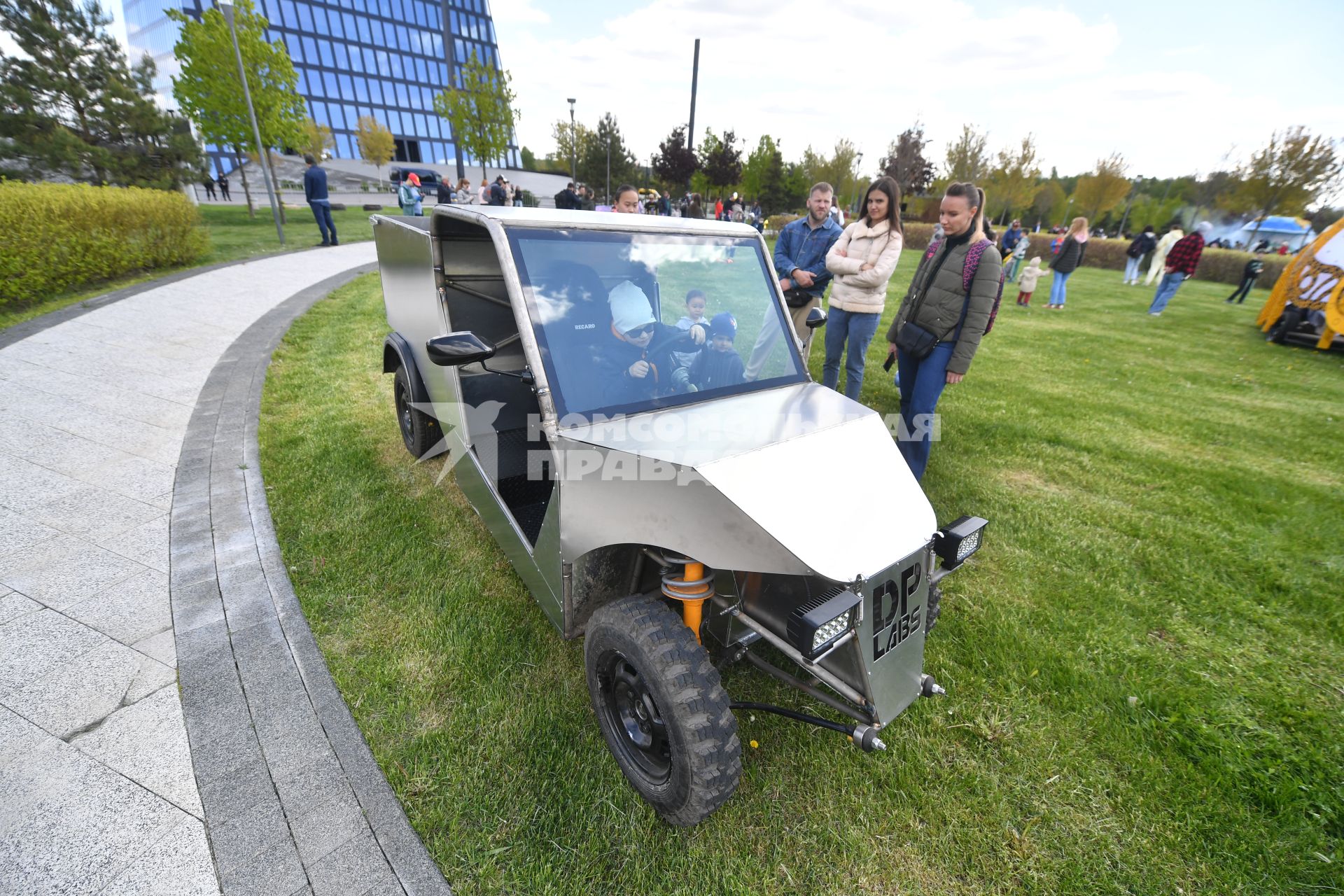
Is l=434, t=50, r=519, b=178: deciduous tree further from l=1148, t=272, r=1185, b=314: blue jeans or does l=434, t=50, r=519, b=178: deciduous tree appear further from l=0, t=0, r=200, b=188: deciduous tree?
l=1148, t=272, r=1185, b=314: blue jeans

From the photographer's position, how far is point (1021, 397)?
6.39 meters

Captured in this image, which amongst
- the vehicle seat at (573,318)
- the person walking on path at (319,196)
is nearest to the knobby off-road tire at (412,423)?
the vehicle seat at (573,318)

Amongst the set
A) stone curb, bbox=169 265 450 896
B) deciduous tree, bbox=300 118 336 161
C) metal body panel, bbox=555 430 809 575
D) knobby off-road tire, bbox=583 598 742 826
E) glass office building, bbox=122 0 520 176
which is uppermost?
glass office building, bbox=122 0 520 176

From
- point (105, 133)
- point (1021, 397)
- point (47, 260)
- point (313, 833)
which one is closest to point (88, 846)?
point (313, 833)

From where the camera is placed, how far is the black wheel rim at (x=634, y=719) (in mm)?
1937

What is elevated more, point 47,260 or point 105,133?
point 105,133

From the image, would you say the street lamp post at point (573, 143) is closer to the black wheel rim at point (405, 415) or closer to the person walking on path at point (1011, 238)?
the person walking on path at point (1011, 238)

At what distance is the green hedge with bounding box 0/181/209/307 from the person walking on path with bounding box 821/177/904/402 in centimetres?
1071

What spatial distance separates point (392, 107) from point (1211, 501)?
2495 inches

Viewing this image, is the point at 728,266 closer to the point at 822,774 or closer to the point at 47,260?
the point at 822,774

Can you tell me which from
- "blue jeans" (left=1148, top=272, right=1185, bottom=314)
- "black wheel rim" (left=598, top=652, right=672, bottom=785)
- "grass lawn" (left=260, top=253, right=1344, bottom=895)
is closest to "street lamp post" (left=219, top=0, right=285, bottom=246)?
"grass lawn" (left=260, top=253, right=1344, bottom=895)

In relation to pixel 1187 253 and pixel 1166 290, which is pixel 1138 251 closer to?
pixel 1166 290

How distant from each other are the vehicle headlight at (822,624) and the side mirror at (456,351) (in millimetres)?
1469

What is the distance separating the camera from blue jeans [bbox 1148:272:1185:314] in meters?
11.4
